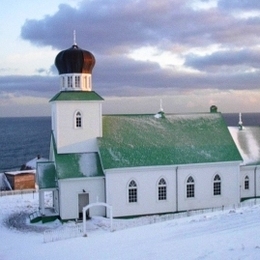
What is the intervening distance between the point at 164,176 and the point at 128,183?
8.77ft

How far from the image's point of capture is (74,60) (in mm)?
30344

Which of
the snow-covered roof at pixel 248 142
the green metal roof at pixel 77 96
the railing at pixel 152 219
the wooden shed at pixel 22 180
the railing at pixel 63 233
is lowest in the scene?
the railing at pixel 63 233

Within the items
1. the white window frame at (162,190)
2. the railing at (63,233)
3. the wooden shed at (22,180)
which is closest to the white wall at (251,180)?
the white window frame at (162,190)

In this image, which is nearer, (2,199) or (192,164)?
(192,164)

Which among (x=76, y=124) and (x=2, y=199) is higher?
(x=76, y=124)

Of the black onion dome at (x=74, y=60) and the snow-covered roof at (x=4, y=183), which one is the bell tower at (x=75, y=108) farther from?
A: the snow-covered roof at (x=4, y=183)

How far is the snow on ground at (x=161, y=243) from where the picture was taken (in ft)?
53.0

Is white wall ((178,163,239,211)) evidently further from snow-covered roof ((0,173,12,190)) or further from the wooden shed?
snow-covered roof ((0,173,12,190))

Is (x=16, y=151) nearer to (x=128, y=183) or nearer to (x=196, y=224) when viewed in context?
(x=128, y=183)

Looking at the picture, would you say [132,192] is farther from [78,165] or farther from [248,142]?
[248,142]

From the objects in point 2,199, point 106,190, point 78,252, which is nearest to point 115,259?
point 78,252

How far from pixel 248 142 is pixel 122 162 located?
11.9 meters

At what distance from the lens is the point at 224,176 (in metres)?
31.8

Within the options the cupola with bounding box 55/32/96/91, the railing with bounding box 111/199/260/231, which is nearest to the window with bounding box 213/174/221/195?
the railing with bounding box 111/199/260/231
